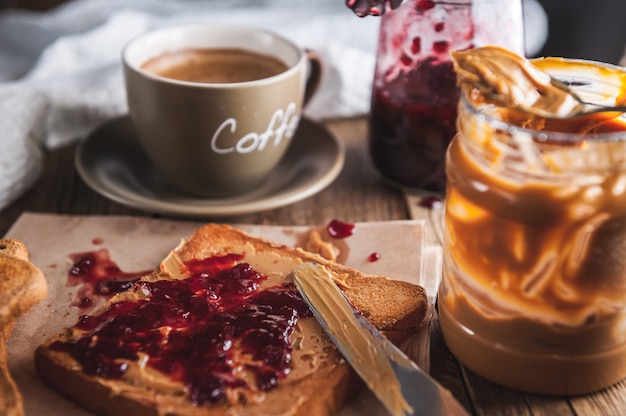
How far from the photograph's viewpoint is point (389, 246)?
5.91 ft

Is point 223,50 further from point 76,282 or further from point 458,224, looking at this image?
point 458,224

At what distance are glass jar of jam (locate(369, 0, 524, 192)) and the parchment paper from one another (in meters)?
0.25

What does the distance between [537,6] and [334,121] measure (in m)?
Result: 0.85

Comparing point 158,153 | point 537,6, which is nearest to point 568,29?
point 537,6

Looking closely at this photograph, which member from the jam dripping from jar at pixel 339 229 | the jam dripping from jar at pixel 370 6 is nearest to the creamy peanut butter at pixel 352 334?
the jam dripping from jar at pixel 339 229

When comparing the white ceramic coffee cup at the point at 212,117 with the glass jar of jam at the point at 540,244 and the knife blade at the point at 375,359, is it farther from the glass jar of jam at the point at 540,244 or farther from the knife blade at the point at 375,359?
the glass jar of jam at the point at 540,244

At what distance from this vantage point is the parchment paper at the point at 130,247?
5.12 ft

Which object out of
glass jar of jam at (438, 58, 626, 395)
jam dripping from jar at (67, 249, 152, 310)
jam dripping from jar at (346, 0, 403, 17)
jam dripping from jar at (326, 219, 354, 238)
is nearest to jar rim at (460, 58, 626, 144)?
glass jar of jam at (438, 58, 626, 395)

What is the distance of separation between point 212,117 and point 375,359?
2.64 feet

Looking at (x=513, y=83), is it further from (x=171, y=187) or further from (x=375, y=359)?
(x=171, y=187)

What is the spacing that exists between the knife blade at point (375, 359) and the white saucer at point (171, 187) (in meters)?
0.44

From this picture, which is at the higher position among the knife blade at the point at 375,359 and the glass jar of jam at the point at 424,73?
the glass jar of jam at the point at 424,73

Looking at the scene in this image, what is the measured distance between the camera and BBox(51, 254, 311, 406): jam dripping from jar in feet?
4.30

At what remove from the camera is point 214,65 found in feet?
6.95
